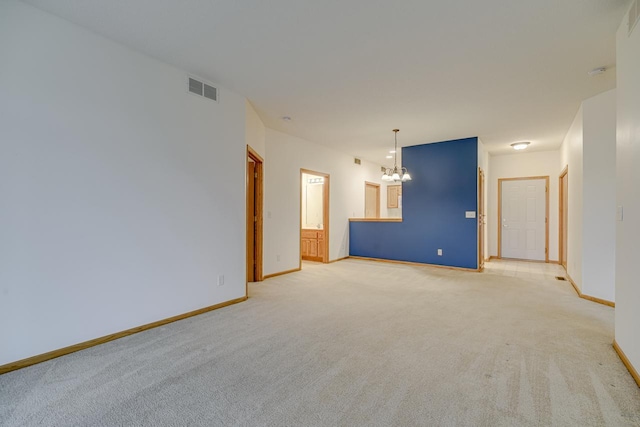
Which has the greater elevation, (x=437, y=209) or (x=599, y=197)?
(x=599, y=197)

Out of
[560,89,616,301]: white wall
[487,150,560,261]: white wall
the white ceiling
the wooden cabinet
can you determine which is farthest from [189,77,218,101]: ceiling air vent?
[487,150,560,261]: white wall

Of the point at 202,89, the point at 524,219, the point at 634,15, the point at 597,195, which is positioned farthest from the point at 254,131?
the point at 524,219

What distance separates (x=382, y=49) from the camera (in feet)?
9.16

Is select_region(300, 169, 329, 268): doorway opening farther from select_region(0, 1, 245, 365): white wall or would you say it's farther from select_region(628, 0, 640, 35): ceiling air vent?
select_region(628, 0, 640, 35): ceiling air vent

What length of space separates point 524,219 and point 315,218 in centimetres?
509

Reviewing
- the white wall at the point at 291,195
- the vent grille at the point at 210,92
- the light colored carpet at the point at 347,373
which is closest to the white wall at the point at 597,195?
the light colored carpet at the point at 347,373

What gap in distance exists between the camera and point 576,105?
4.19 meters

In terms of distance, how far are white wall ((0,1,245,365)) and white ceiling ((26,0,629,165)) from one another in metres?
0.31

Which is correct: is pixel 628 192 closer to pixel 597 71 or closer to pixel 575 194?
pixel 597 71

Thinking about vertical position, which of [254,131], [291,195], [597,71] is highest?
[597,71]

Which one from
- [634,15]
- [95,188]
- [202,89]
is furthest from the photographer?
[202,89]

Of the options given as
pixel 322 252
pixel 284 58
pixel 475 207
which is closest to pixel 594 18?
pixel 284 58

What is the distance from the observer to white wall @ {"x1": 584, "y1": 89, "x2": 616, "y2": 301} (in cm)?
385

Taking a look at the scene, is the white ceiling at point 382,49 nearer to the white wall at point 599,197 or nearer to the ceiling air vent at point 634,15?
the ceiling air vent at point 634,15
